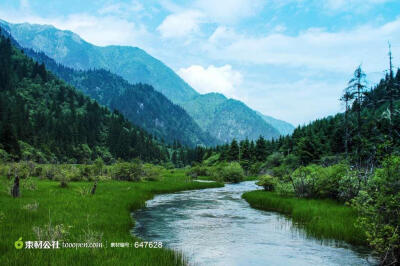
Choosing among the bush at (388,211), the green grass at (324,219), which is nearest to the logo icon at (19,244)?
the bush at (388,211)

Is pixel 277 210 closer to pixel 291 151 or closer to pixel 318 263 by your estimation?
pixel 318 263

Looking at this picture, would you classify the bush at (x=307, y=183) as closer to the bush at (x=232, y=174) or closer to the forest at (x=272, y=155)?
the forest at (x=272, y=155)

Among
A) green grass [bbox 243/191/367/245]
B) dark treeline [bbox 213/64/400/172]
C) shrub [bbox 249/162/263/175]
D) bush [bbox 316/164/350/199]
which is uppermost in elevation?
dark treeline [bbox 213/64/400/172]

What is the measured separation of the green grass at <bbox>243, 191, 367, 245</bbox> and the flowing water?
1.02m

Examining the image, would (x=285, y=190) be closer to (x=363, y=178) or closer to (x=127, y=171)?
(x=363, y=178)

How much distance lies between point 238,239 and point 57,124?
460 ft

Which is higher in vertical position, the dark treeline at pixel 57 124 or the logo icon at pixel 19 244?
the dark treeline at pixel 57 124

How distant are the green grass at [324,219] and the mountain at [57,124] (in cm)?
8371

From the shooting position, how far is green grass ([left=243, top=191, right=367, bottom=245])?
20281 millimetres

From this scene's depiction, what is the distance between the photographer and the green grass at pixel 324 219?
798 inches

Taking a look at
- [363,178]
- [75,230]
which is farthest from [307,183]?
[75,230]

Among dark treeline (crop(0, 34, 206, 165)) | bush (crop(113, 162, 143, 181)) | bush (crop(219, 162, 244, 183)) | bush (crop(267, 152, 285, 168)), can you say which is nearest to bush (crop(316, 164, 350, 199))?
bush (crop(113, 162, 143, 181))

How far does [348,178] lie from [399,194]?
48.0 ft

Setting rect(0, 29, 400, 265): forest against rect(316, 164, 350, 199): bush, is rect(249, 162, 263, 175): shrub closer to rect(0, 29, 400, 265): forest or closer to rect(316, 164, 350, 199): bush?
rect(0, 29, 400, 265): forest
